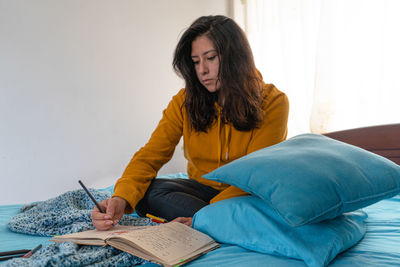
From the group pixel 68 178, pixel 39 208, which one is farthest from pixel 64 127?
pixel 39 208

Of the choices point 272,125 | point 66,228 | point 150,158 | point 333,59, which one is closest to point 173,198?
point 150,158

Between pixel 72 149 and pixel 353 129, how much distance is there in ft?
6.34

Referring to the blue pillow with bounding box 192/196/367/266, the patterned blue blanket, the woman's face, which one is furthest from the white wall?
the blue pillow with bounding box 192/196/367/266

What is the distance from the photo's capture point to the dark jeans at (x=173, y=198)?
44.6 inches

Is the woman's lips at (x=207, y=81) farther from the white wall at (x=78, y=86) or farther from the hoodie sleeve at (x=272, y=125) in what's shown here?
the white wall at (x=78, y=86)

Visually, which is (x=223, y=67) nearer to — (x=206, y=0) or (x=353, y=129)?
(x=353, y=129)

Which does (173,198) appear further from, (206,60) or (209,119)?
(206,60)

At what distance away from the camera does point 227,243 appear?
87 centimetres

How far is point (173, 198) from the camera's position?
3.83 feet

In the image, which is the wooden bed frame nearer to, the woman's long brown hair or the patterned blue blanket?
the woman's long brown hair

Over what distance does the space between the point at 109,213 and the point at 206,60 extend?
0.66 m

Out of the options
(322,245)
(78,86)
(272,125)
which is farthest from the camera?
(78,86)

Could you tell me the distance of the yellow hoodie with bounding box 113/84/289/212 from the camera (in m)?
1.25

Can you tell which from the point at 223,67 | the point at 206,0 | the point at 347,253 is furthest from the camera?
the point at 206,0
